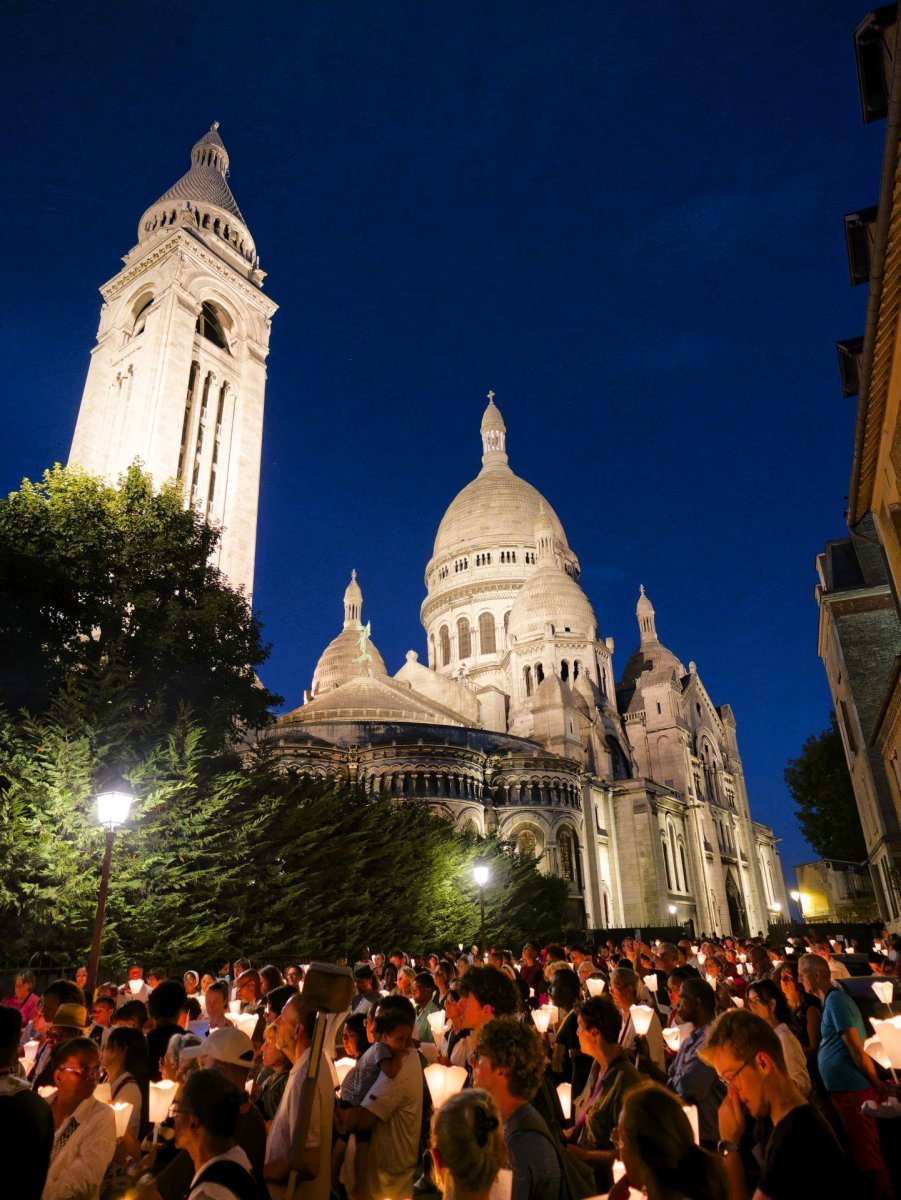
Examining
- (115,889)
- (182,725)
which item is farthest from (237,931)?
(182,725)

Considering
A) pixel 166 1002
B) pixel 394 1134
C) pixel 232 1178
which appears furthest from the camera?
pixel 166 1002

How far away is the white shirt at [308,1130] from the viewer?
363cm

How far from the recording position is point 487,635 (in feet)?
217

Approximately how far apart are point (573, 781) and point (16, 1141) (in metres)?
43.4

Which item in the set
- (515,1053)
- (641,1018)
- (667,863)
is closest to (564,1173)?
(515,1053)

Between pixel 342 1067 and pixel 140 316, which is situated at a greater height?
pixel 140 316

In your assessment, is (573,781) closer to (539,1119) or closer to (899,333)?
(899,333)

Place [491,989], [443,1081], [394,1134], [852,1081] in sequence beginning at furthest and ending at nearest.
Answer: [852,1081]
[491,989]
[443,1081]
[394,1134]

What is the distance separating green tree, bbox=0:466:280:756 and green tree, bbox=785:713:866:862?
34136 millimetres

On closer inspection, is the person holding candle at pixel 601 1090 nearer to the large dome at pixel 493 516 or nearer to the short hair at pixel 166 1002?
the short hair at pixel 166 1002

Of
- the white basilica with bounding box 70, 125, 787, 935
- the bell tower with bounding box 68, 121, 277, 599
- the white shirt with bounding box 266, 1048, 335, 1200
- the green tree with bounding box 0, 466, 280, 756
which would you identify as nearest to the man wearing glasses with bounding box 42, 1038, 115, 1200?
the white shirt with bounding box 266, 1048, 335, 1200

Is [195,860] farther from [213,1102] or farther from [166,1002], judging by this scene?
[213,1102]

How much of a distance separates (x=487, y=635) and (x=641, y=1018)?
198 feet

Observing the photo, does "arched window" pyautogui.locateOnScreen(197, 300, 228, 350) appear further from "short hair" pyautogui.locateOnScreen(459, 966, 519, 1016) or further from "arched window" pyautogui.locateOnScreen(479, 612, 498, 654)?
"short hair" pyautogui.locateOnScreen(459, 966, 519, 1016)
